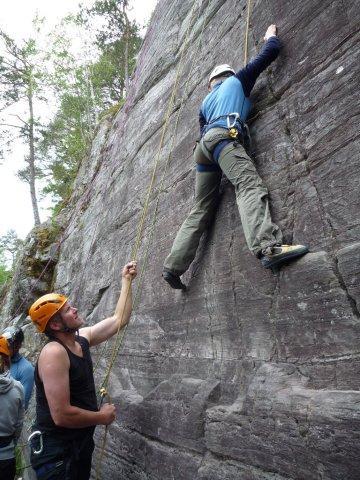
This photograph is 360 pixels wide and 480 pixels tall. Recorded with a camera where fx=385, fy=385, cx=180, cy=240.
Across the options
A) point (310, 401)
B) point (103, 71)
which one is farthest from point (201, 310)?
point (103, 71)

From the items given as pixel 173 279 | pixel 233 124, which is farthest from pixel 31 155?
pixel 233 124

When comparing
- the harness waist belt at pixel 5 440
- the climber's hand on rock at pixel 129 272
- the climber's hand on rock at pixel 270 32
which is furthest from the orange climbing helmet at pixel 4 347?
the climber's hand on rock at pixel 270 32

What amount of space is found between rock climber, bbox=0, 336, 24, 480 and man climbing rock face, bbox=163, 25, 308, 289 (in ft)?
6.79

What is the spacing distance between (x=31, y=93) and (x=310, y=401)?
85.3 feet

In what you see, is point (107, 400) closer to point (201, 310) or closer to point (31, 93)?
point (201, 310)

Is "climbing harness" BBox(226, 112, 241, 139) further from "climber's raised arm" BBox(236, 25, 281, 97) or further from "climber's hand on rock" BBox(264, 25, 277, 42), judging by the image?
"climber's hand on rock" BBox(264, 25, 277, 42)

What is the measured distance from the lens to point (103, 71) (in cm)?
2255

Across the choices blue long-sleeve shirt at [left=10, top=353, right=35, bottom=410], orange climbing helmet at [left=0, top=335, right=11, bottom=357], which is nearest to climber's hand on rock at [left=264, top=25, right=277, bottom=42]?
orange climbing helmet at [left=0, top=335, right=11, bottom=357]

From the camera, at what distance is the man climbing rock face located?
130 inches

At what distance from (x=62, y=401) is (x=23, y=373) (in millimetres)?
2386

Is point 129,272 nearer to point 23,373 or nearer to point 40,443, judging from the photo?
point 40,443

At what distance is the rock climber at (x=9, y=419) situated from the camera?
4.03 m

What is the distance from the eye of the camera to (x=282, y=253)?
3184mm

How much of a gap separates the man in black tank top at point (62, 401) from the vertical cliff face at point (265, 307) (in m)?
0.87
